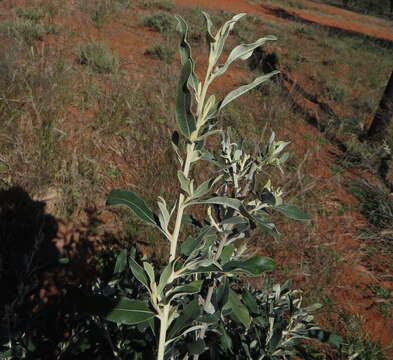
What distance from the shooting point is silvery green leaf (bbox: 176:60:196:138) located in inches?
22.9

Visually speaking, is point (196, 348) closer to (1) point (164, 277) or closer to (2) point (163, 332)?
(2) point (163, 332)

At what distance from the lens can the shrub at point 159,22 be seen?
740 cm

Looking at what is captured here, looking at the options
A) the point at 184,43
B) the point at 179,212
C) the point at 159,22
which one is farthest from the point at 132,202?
the point at 159,22

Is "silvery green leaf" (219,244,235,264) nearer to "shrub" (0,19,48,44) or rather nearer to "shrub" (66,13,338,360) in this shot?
"shrub" (66,13,338,360)

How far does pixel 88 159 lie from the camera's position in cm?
273

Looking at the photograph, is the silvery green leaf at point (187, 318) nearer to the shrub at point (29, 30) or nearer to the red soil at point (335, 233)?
the red soil at point (335, 233)

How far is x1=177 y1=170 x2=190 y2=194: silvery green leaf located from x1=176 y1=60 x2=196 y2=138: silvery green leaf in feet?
0.27

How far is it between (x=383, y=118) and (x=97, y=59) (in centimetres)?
418

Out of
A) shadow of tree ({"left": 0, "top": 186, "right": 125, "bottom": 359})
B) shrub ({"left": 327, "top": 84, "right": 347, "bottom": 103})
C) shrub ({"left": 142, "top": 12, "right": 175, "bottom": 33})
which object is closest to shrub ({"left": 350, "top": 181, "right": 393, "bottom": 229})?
shadow of tree ({"left": 0, "top": 186, "right": 125, "bottom": 359})

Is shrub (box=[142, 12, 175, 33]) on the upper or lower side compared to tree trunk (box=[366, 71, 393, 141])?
upper

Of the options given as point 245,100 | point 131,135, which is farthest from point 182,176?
point 245,100

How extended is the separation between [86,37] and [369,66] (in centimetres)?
756

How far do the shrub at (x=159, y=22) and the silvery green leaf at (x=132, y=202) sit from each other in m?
7.35

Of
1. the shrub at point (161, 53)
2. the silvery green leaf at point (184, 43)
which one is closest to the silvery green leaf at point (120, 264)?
the silvery green leaf at point (184, 43)
